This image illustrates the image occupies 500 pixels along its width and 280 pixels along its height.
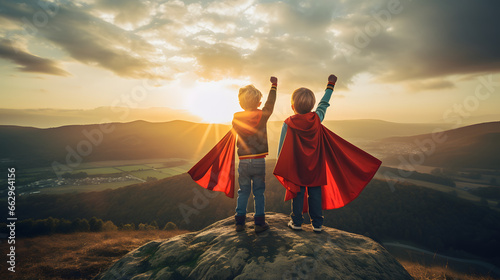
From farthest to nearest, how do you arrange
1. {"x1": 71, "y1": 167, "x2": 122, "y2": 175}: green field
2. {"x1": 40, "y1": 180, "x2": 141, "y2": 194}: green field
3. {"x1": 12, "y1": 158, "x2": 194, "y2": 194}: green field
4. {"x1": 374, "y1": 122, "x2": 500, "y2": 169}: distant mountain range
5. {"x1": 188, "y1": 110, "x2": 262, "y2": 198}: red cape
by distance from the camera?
{"x1": 374, "y1": 122, "x2": 500, "y2": 169}: distant mountain range < {"x1": 71, "y1": 167, "x2": 122, "y2": 175}: green field < {"x1": 12, "y1": 158, "x2": 194, "y2": 194}: green field < {"x1": 40, "y1": 180, "x2": 141, "y2": 194}: green field < {"x1": 188, "y1": 110, "x2": 262, "y2": 198}: red cape

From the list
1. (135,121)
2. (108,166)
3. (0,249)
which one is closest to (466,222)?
(0,249)

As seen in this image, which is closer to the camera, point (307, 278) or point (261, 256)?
point (307, 278)

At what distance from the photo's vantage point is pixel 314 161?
4.49 m

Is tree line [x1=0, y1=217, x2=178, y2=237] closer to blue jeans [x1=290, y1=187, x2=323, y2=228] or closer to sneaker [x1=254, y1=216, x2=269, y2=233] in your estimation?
sneaker [x1=254, y1=216, x2=269, y2=233]

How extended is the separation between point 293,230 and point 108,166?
13506 centimetres

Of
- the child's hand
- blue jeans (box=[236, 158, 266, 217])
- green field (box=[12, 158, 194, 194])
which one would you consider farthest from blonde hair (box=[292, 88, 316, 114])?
green field (box=[12, 158, 194, 194])

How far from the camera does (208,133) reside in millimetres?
184500

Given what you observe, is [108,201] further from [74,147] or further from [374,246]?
[74,147]

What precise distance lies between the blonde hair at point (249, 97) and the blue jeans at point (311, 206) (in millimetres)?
2146

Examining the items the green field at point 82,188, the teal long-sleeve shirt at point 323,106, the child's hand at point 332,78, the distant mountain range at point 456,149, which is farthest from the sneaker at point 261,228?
the distant mountain range at point 456,149

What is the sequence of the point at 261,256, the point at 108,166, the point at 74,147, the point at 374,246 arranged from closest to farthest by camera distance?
the point at 261,256 < the point at 374,246 < the point at 108,166 < the point at 74,147

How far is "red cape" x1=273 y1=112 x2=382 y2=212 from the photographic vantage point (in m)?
4.46

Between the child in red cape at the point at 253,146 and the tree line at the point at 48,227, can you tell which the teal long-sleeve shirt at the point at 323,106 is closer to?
the child in red cape at the point at 253,146

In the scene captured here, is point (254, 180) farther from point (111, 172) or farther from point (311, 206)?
point (111, 172)
